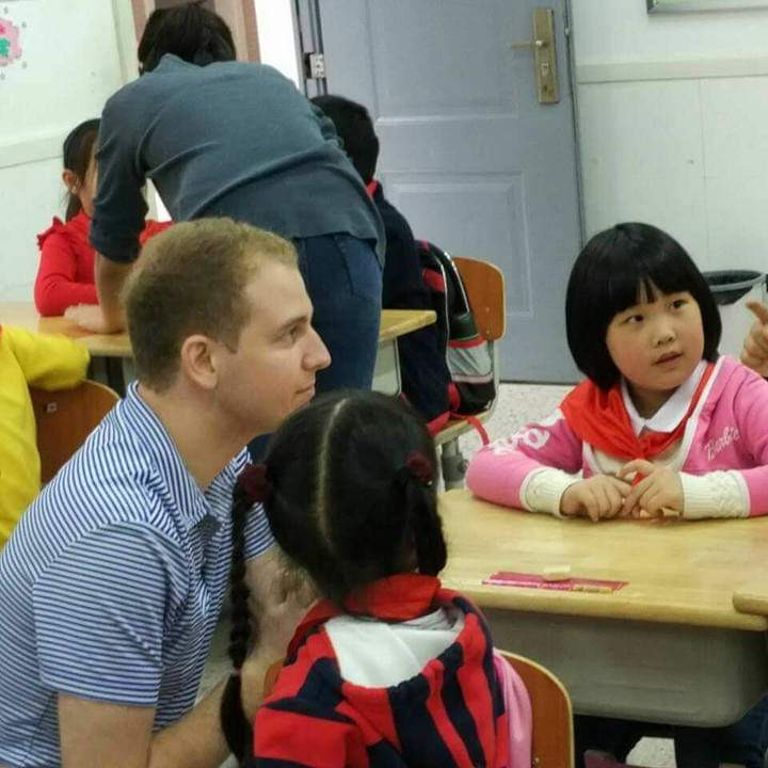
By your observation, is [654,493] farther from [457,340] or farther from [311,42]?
[311,42]

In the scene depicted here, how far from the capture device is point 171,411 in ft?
4.75

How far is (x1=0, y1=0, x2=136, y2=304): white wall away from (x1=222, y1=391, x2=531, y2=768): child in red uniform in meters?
3.61

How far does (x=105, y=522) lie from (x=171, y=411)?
153mm

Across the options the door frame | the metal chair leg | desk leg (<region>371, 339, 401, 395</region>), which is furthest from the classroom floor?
desk leg (<region>371, 339, 401, 395</region>)

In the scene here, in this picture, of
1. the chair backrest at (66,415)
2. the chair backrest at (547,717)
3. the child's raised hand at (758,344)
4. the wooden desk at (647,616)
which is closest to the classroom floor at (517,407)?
the chair backrest at (66,415)

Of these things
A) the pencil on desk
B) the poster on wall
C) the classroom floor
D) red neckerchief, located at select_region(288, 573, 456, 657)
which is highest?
the poster on wall

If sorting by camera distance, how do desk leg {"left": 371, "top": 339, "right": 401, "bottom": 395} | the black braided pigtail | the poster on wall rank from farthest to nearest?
1. the poster on wall
2. desk leg {"left": 371, "top": 339, "right": 401, "bottom": 395}
3. the black braided pigtail

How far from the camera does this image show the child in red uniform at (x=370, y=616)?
121 centimetres

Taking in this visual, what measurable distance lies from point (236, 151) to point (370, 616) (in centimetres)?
129

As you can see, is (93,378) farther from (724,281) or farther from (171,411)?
(724,281)

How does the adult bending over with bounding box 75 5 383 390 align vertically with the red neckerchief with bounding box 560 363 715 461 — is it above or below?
above

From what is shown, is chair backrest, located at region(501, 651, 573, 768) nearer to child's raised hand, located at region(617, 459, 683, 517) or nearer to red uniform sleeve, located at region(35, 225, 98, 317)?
child's raised hand, located at region(617, 459, 683, 517)

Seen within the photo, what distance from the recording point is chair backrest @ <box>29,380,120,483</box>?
2.67 m

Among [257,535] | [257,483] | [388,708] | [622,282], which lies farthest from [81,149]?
[388,708]
